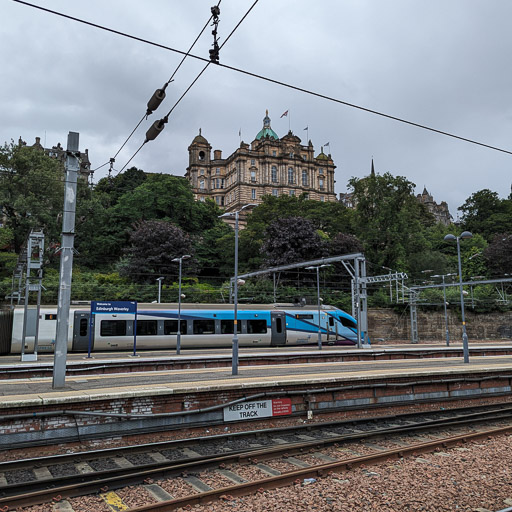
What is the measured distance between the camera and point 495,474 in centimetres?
873

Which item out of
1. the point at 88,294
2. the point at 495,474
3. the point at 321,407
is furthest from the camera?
the point at 88,294

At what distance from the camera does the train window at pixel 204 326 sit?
2992 centimetres

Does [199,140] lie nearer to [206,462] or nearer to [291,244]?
[291,244]

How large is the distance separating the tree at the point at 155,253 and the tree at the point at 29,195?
861 centimetres

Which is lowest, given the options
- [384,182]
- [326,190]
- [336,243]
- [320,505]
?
[320,505]

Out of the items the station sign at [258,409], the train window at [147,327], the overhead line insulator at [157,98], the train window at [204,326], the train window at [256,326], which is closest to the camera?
the overhead line insulator at [157,98]

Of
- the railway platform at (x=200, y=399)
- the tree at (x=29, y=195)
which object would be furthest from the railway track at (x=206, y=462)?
the tree at (x=29, y=195)

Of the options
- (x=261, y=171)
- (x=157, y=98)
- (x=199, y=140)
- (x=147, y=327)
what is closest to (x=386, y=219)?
(x=147, y=327)

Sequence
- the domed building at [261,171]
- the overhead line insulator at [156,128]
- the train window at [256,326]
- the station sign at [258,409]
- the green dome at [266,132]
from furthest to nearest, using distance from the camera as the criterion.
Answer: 1. the green dome at [266,132]
2. the domed building at [261,171]
3. the train window at [256,326]
4. the station sign at [258,409]
5. the overhead line insulator at [156,128]

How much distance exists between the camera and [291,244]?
52.9m

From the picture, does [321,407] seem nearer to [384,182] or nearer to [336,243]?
[336,243]

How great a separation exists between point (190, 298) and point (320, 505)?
41261 millimetres

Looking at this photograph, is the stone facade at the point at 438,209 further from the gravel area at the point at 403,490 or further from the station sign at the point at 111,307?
the gravel area at the point at 403,490

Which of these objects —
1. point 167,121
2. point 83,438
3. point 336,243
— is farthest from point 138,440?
point 336,243
